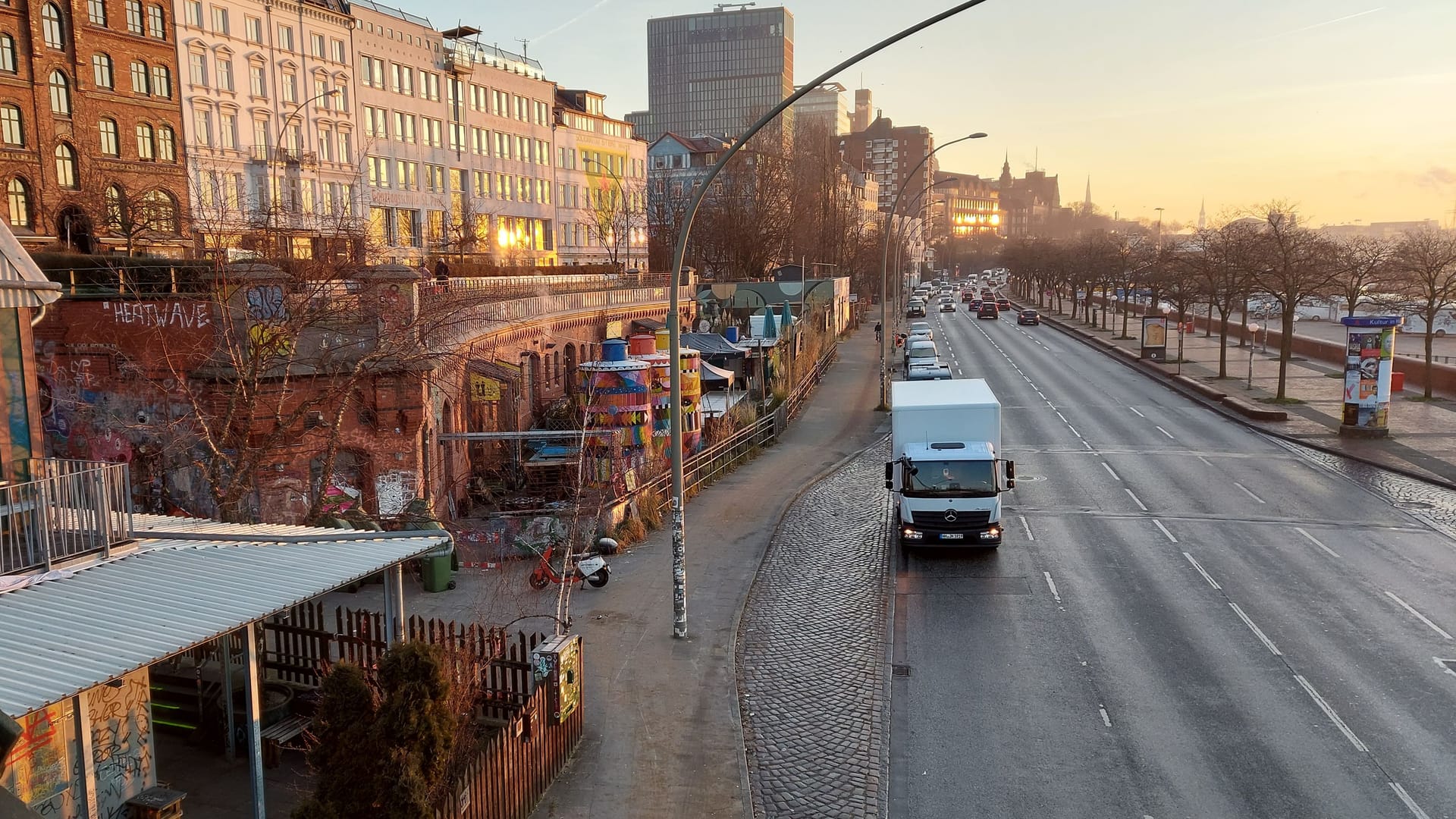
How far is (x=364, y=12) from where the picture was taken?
205ft

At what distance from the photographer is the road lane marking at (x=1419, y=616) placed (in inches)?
588

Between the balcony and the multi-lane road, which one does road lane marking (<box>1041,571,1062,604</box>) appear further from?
the balcony

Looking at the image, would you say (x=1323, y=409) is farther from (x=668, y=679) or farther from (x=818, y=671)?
(x=668, y=679)

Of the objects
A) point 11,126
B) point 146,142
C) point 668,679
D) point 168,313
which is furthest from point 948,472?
point 146,142

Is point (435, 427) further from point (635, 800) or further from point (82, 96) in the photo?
point (82, 96)

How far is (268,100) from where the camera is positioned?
56531 mm

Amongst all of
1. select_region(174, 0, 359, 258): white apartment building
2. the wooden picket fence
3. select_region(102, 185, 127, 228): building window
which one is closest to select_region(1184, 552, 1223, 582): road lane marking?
the wooden picket fence

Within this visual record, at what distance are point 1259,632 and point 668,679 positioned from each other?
935 centimetres

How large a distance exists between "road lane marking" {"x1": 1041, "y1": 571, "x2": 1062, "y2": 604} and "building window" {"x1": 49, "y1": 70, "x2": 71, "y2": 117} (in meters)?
48.1

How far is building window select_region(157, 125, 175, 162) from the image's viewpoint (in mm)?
49938

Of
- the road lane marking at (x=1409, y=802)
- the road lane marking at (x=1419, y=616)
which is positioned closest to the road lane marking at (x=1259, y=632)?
the road lane marking at (x=1419, y=616)

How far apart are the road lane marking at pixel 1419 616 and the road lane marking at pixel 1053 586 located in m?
5.50

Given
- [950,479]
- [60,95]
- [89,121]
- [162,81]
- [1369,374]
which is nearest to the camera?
[950,479]

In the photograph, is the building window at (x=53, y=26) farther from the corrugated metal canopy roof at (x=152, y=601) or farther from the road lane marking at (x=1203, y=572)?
the road lane marking at (x=1203, y=572)
